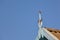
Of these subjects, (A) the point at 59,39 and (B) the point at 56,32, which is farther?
(B) the point at 56,32

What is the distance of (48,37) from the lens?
1088 centimetres

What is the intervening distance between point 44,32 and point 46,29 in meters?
A: 0.17

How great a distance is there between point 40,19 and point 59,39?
72.0 inches

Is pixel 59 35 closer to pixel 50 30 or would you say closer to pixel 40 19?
pixel 50 30

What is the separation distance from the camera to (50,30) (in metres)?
11.2

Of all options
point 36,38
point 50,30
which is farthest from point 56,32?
point 36,38

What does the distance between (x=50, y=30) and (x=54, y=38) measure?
34.0 inches

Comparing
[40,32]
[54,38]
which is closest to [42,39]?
[40,32]

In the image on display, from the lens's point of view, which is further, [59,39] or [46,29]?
[46,29]

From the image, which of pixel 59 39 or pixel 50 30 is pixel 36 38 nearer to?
pixel 50 30

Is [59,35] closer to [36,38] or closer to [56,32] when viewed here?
[56,32]

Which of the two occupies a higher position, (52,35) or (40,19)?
(40,19)

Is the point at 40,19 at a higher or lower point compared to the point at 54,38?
higher

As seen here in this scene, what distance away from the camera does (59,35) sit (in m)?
10.8
